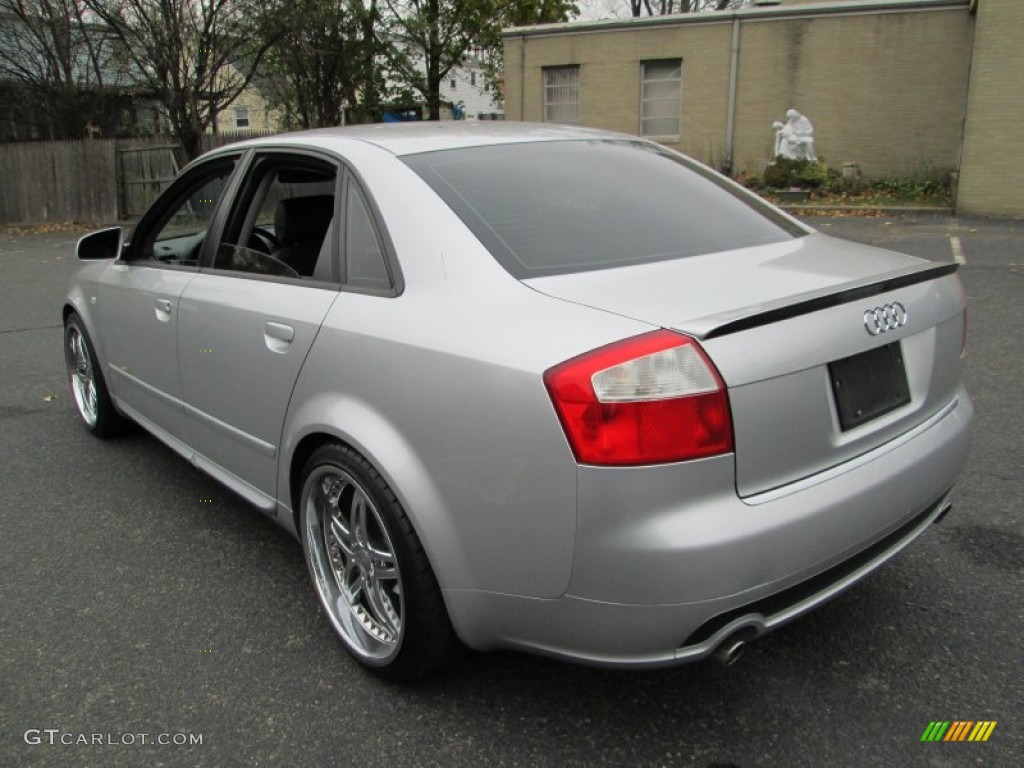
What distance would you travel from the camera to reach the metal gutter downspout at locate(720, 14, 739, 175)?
1819cm

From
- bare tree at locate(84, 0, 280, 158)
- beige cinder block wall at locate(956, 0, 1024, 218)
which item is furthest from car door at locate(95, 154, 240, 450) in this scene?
bare tree at locate(84, 0, 280, 158)

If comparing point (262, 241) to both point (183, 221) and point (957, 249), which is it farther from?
point (957, 249)

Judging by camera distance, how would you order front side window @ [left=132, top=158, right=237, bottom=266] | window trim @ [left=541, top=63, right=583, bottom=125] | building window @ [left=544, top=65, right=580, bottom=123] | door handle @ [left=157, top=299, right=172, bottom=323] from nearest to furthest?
1. door handle @ [left=157, top=299, right=172, bottom=323]
2. front side window @ [left=132, top=158, right=237, bottom=266]
3. window trim @ [left=541, top=63, right=583, bottom=125]
4. building window @ [left=544, top=65, right=580, bottom=123]

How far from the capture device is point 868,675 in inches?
99.1

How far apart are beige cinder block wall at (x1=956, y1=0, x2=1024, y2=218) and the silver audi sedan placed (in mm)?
12861

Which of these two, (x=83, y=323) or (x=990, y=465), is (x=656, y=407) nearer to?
(x=990, y=465)

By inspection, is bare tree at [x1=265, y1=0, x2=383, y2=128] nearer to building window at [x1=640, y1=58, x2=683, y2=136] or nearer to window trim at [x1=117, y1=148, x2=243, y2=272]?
building window at [x1=640, y1=58, x2=683, y2=136]

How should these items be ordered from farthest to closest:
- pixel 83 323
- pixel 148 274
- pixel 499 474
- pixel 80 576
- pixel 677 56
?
pixel 677 56 < pixel 83 323 < pixel 148 274 < pixel 80 576 < pixel 499 474

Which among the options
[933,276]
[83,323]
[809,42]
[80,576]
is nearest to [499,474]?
[933,276]

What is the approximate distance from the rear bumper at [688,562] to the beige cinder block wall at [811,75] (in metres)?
17.5

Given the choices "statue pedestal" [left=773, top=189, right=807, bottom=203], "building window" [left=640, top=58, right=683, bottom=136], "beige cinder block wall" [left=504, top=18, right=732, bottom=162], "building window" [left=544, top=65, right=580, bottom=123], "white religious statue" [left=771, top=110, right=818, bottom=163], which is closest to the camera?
"statue pedestal" [left=773, top=189, right=807, bottom=203]

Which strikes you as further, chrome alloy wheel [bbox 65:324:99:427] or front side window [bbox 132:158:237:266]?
chrome alloy wheel [bbox 65:324:99:427]

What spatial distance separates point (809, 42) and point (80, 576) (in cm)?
1821

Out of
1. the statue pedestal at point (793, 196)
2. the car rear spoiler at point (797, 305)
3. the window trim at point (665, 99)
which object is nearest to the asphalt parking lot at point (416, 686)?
the car rear spoiler at point (797, 305)
